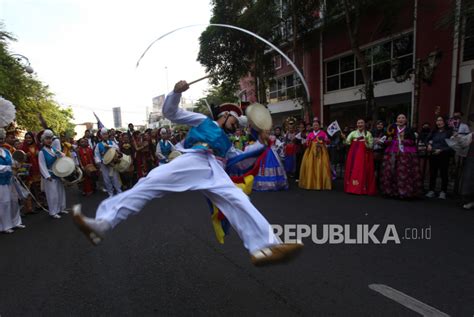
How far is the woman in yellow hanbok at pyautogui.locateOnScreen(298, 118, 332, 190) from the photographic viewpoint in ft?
27.2

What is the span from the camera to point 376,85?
14.6 metres

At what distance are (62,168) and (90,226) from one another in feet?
15.4

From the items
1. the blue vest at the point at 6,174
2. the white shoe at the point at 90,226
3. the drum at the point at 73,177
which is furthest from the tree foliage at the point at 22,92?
the white shoe at the point at 90,226

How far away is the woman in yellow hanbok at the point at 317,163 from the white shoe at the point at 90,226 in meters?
6.58

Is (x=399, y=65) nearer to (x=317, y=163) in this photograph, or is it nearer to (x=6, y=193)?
(x=317, y=163)

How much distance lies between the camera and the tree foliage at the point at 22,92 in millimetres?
13703

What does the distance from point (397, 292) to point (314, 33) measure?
1560cm

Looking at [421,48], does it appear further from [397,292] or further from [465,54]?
[397,292]

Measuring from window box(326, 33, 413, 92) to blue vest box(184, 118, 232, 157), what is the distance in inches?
410

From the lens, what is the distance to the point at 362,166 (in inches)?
289

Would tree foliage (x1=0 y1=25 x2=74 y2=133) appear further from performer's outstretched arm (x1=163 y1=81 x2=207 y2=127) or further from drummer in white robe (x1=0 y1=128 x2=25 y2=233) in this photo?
performer's outstretched arm (x1=163 y1=81 x2=207 y2=127)

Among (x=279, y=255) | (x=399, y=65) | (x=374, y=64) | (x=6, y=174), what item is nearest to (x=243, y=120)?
(x=279, y=255)

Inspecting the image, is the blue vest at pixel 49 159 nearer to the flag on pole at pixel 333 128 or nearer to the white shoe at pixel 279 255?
the white shoe at pixel 279 255

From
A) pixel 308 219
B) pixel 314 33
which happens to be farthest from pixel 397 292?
pixel 314 33
